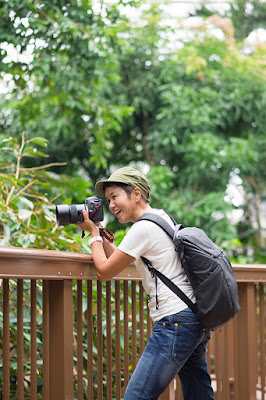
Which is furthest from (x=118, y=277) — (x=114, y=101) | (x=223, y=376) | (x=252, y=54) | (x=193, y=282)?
(x=252, y=54)

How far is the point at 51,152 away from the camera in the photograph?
35.0 feet

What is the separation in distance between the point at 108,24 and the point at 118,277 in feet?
15.8

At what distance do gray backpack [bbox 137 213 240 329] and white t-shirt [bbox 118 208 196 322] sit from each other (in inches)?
0.8

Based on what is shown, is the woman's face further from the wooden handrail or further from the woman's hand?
the wooden handrail

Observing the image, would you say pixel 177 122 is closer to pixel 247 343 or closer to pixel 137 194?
pixel 247 343

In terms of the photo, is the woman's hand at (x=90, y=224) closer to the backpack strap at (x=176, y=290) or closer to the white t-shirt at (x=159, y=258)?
the white t-shirt at (x=159, y=258)

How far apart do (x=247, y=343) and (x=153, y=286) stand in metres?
1.20

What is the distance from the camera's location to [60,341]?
218 centimetres

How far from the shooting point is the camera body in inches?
90.2

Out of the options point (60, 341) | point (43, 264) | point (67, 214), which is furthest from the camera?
point (67, 214)

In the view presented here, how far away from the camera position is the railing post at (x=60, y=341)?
2.16m

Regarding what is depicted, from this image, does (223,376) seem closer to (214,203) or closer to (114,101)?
(214,203)

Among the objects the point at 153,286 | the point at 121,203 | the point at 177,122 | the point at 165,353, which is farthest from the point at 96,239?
the point at 177,122

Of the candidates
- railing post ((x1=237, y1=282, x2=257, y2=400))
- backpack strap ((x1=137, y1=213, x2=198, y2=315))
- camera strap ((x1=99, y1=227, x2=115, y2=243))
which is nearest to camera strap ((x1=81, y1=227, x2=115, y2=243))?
camera strap ((x1=99, y1=227, x2=115, y2=243))
